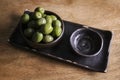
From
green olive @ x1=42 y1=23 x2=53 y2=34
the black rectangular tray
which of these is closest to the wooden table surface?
the black rectangular tray

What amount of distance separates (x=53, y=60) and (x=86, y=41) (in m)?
0.16

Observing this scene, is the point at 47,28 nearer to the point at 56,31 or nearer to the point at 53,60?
the point at 56,31

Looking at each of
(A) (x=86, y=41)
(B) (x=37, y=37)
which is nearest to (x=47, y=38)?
(B) (x=37, y=37)

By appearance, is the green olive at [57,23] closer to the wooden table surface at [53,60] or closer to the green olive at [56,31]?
the green olive at [56,31]

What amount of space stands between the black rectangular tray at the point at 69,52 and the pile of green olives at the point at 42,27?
59mm

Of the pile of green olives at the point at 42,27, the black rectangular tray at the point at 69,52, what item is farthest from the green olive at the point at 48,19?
the black rectangular tray at the point at 69,52

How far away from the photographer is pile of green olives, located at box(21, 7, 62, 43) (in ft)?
2.75

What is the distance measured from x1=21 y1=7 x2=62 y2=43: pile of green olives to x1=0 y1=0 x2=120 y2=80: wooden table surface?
98 mm

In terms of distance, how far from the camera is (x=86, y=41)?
0.94 metres

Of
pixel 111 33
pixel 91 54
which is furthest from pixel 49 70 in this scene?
pixel 111 33

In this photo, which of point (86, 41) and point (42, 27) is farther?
point (86, 41)

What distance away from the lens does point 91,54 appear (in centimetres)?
89

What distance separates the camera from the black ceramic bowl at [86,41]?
0.90 metres

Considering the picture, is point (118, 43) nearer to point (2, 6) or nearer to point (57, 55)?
point (57, 55)
